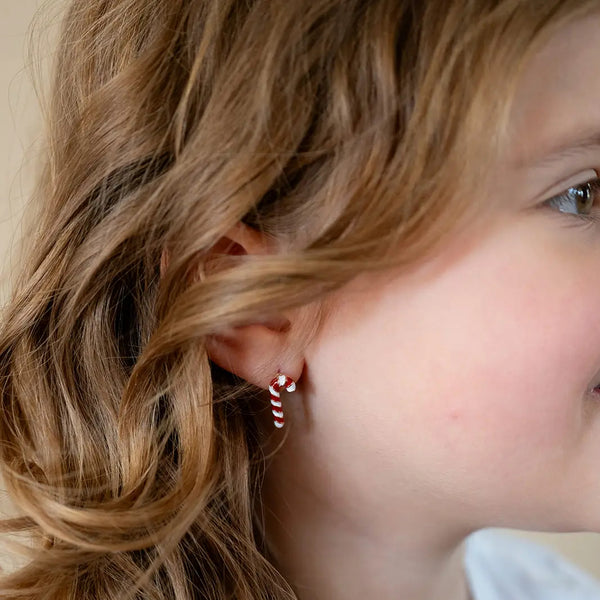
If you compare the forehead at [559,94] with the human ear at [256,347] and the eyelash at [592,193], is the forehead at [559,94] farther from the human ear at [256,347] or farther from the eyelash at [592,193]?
the human ear at [256,347]

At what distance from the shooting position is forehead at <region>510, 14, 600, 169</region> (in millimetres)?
641

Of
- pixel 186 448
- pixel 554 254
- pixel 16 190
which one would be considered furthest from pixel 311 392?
pixel 16 190

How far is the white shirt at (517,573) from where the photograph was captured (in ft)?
3.41

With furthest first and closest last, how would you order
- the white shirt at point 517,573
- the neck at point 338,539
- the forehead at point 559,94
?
the white shirt at point 517,573
the neck at point 338,539
the forehead at point 559,94

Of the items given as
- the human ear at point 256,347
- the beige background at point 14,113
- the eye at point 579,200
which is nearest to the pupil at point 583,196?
the eye at point 579,200

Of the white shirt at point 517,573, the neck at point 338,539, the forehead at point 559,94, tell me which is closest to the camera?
the forehead at point 559,94

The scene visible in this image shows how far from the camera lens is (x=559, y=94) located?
25.5 inches

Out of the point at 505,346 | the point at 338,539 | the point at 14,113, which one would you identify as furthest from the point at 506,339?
the point at 14,113

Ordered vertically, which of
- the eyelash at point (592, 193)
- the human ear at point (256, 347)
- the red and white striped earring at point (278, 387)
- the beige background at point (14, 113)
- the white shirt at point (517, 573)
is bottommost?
the white shirt at point (517, 573)

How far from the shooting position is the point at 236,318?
657mm

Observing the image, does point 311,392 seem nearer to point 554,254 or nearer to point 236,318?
point 236,318

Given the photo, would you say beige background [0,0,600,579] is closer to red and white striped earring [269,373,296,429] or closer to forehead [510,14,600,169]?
red and white striped earring [269,373,296,429]

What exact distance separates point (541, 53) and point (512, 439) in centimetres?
31

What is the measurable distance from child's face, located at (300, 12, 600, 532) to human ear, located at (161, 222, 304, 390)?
0.02 metres
